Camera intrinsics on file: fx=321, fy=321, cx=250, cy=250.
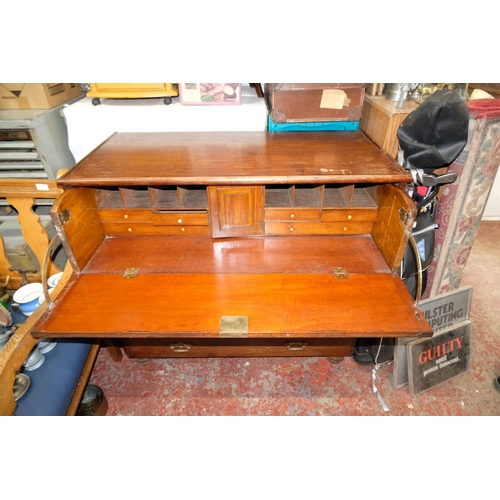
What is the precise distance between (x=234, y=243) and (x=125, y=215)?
0.67 m

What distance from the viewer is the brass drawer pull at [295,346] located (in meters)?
2.13

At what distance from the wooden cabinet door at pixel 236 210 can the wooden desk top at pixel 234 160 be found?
12cm

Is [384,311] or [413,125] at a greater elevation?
[413,125]

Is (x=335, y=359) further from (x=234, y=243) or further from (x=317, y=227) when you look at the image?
(x=234, y=243)

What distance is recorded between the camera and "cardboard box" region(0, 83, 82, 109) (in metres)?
2.10

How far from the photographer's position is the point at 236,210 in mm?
1849

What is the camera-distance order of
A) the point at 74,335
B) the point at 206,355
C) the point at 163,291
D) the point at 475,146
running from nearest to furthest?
the point at 74,335 → the point at 163,291 → the point at 475,146 → the point at 206,355

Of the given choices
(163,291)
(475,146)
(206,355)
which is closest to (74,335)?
(163,291)

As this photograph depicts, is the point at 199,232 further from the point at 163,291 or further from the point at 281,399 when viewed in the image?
the point at 281,399

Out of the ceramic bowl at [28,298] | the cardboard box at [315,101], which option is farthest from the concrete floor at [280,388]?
the cardboard box at [315,101]

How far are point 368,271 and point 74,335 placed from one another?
147 centimetres

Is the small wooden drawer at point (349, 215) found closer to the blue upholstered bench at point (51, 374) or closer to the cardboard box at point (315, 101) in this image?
the cardboard box at point (315, 101)

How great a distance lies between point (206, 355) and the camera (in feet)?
7.36
